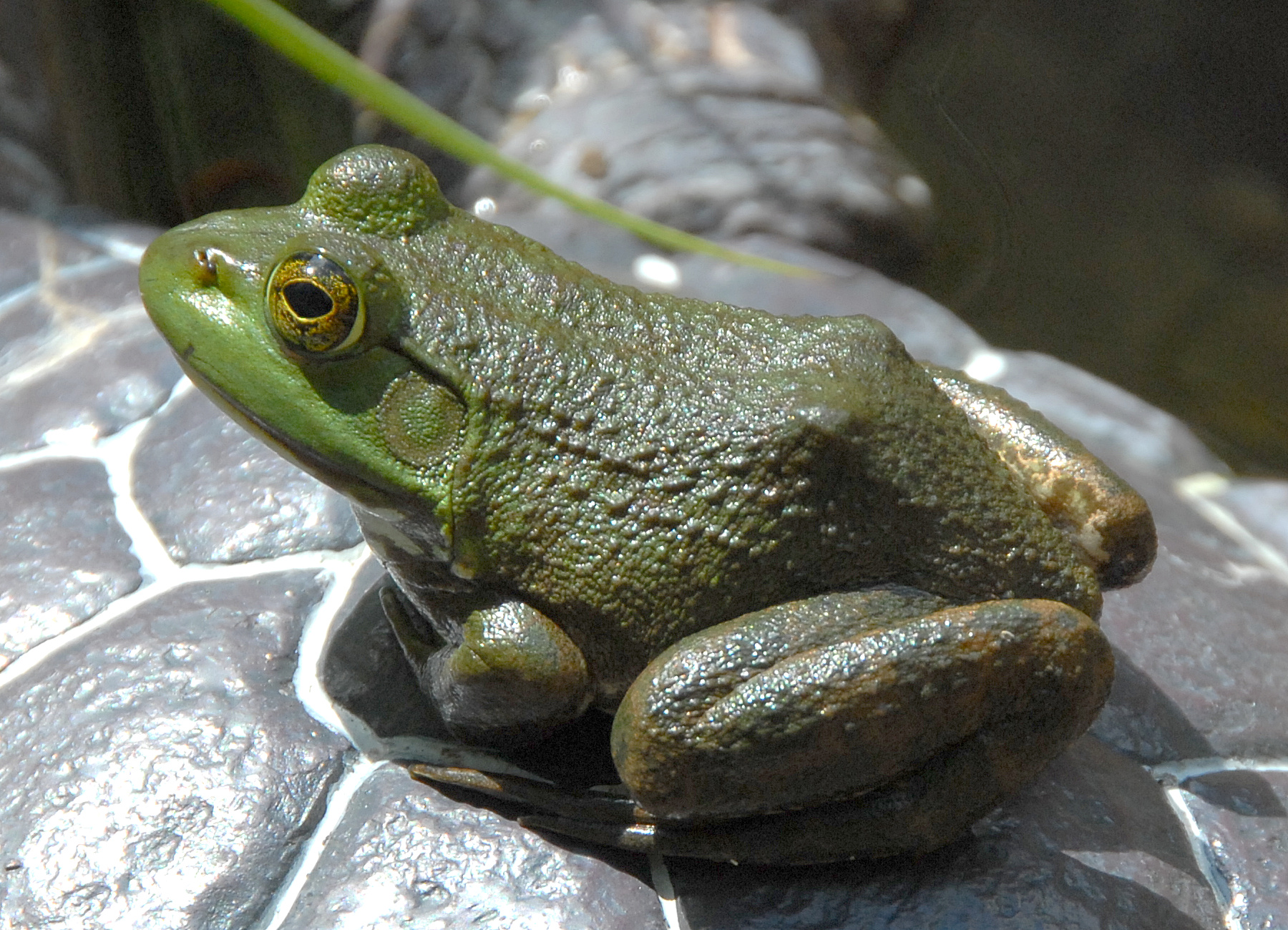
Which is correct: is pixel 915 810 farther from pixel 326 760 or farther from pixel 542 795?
pixel 326 760

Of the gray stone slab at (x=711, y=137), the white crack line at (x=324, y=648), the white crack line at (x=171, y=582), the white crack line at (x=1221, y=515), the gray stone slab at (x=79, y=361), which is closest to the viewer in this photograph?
the white crack line at (x=324, y=648)

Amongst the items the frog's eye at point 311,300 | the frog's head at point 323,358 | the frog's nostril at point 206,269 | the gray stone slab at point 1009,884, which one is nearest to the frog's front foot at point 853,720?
the gray stone slab at point 1009,884

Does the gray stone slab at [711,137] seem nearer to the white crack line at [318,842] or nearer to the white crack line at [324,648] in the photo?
the white crack line at [324,648]

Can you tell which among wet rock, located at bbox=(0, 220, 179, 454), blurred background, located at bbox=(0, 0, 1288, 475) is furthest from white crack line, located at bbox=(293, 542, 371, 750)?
blurred background, located at bbox=(0, 0, 1288, 475)

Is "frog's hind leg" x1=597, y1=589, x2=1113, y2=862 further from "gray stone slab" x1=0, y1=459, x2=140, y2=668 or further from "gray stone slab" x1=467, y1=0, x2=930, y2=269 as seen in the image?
"gray stone slab" x1=467, y1=0, x2=930, y2=269

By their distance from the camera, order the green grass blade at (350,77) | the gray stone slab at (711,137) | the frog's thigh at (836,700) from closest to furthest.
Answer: the green grass blade at (350,77) < the frog's thigh at (836,700) < the gray stone slab at (711,137)

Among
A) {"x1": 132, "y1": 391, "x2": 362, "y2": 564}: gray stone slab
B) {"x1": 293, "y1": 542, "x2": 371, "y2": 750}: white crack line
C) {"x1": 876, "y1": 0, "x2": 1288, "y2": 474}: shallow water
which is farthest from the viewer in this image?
{"x1": 876, "y1": 0, "x2": 1288, "y2": 474}: shallow water

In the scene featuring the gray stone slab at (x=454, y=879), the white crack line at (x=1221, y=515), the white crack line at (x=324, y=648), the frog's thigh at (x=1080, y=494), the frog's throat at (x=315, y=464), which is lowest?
the white crack line at (x=324, y=648)

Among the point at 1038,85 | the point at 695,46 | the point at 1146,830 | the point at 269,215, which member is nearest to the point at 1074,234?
the point at 1038,85
